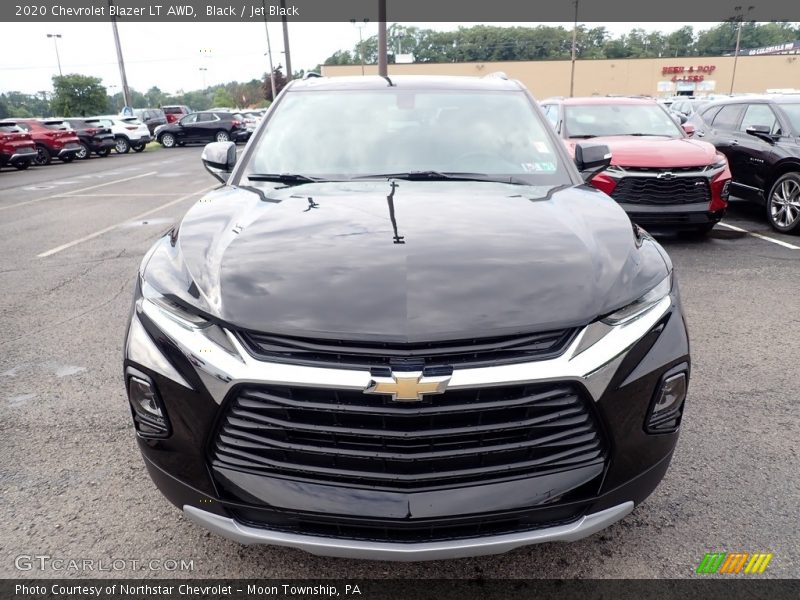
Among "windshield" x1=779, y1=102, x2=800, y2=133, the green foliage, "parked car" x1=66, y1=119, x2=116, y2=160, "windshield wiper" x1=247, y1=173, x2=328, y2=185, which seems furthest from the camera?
the green foliage

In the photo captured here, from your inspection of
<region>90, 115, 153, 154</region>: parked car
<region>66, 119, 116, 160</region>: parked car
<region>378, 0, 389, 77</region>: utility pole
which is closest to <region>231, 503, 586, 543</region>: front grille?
<region>378, 0, 389, 77</region>: utility pole

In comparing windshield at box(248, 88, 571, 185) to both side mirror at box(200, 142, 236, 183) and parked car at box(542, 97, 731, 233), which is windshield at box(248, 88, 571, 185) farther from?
parked car at box(542, 97, 731, 233)

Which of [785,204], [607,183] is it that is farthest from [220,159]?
[785,204]

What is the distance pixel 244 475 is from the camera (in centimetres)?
175

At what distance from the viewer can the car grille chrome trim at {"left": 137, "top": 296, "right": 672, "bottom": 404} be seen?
65.2 inches

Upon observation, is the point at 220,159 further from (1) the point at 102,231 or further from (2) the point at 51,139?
(2) the point at 51,139

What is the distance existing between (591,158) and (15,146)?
21.1m

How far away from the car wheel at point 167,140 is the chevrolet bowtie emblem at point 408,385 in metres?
33.5

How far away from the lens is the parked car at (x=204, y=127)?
31.2 meters

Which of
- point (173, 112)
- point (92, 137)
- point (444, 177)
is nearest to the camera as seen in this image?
point (444, 177)

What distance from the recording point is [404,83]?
12.0 feet

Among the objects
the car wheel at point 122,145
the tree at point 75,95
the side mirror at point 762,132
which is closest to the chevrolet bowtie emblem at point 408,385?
the side mirror at point 762,132

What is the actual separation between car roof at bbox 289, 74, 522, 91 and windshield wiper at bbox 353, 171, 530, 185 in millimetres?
852

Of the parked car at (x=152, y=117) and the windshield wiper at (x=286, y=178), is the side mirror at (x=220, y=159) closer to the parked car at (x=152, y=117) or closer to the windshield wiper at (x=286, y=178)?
the windshield wiper at (x=286, y=178)
